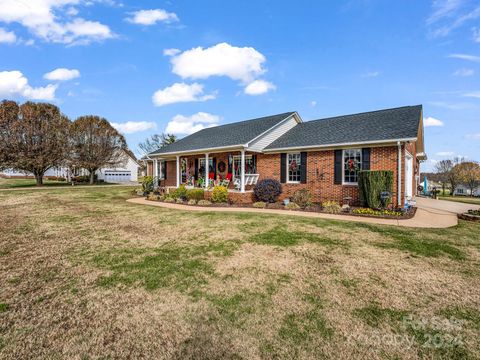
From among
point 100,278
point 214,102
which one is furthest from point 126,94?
point 100,278

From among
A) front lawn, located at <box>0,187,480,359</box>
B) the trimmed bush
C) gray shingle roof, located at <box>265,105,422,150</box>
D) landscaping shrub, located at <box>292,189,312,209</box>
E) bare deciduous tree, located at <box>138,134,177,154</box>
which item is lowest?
front lawn, located at <box>0,187,480,359</box>

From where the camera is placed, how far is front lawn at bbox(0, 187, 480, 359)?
2631 millimetres

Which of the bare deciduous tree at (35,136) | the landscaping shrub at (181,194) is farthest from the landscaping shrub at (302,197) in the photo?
the bare deciduous tree at (35,136)

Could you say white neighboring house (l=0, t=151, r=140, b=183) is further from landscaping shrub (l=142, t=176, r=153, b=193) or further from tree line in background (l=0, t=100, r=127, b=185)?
landscaping shrub (l=142, t=176, r=153, b=193)

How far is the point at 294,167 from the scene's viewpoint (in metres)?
13.5

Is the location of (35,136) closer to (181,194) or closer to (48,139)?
(48,139)

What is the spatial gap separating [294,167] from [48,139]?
91.7ft

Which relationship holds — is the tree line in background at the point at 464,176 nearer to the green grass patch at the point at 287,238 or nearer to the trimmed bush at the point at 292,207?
the trimmed bush at the point at 292,207

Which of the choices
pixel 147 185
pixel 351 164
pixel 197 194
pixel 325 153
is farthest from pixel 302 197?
pixel 147 185

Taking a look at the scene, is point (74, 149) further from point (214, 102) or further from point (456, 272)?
point (456, 272)

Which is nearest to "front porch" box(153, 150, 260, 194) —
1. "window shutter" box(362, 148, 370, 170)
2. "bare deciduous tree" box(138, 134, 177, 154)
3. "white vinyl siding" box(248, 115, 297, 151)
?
"white vinyl siding" box(248, 115, 297, 151)

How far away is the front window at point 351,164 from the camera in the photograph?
11625 millimetres

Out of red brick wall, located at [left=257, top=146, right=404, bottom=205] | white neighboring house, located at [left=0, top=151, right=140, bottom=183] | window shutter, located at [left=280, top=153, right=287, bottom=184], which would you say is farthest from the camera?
white neighboring house, located at [left=0, top=151, right=140, bottom=183]

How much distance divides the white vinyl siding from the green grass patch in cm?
778
